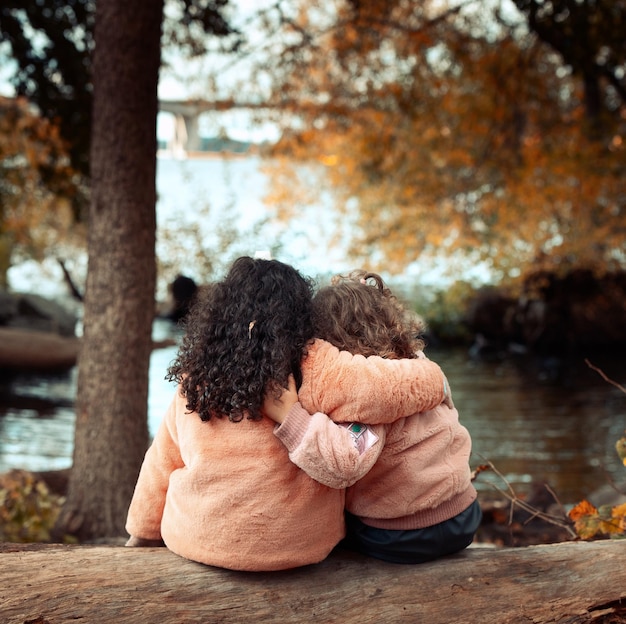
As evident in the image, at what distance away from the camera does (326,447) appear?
1.95 meters

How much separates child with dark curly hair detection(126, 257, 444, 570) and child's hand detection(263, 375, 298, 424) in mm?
19

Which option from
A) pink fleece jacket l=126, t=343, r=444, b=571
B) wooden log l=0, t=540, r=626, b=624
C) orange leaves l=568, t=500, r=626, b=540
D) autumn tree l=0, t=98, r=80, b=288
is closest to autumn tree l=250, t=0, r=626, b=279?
autumn tree l=0, t=98, r=80, b=288

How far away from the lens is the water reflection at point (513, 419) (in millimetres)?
8023

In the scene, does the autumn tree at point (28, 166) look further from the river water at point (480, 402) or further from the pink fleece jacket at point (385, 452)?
the pink fleece jacket at point (385, 452)

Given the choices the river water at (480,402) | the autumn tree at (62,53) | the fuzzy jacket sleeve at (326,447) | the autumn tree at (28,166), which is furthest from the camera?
the river water at (480,402)

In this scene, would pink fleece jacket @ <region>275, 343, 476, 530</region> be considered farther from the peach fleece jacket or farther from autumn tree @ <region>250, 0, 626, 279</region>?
autumn tree @ <region>250, 0, 626, 279</region>

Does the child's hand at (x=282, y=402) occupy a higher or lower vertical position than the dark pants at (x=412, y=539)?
higher

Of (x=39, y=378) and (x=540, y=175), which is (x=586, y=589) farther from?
(x=39, y=378)

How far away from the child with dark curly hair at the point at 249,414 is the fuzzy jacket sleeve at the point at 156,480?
0.09 metres

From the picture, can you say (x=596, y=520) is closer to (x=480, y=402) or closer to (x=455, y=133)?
(x=480, y=402)

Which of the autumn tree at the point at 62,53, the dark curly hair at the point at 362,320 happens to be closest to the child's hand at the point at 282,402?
the dark curly hair at the point at 362,320

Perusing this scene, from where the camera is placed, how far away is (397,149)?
1165 centimetres

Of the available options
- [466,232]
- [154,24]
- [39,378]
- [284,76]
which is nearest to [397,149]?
[466,232]

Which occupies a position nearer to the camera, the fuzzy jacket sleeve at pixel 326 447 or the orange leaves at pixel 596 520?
the fuzzy jacket sleeve at pixel 326 447
